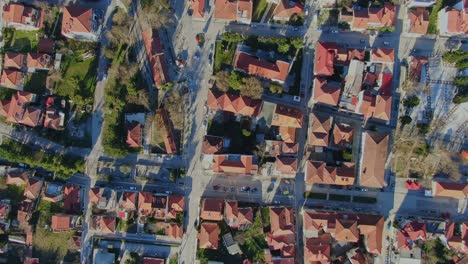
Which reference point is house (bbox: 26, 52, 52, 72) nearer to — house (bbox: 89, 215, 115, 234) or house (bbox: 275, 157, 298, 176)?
house (bbox: 89, 215, 115, 234)

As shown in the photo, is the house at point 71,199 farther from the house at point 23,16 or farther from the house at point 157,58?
the house at point 23,16

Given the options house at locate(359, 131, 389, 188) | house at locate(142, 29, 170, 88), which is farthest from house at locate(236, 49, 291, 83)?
house at locate(359, 131, 389, 188)

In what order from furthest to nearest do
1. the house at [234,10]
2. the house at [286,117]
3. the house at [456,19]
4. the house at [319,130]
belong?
the house at [234,10] < the house at [319,130] < the house at [286,117] < the house at [456,19]

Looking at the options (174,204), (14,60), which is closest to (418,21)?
(174,204)

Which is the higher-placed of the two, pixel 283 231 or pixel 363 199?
pixel 363 199

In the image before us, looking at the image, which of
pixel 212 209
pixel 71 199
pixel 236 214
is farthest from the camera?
pixel 71 199

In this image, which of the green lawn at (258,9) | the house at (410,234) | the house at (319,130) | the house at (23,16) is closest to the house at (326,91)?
the house at (319,130)

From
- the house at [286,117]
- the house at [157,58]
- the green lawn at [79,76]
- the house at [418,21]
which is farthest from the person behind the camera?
the green lawn at [79,76]

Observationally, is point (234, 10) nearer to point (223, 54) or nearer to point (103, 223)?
point (223, 54)
